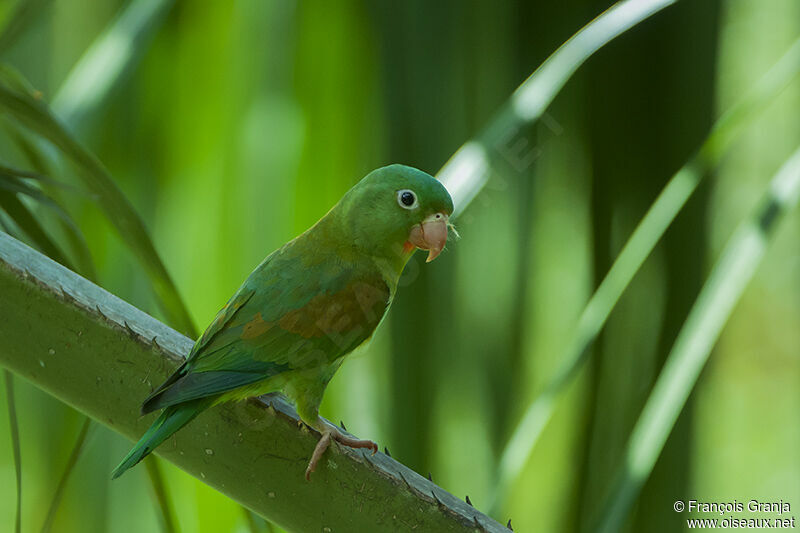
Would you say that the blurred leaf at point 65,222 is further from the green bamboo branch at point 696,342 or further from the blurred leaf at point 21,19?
the green bamboo branch at point 696,342

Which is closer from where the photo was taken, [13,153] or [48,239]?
[48,239]

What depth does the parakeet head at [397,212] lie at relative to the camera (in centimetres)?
55

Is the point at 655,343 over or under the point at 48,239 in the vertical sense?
over

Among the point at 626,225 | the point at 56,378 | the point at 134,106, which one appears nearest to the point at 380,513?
the point at 56,378

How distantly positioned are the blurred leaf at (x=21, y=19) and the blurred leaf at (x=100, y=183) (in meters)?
0.05

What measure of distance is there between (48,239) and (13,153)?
2.78ft

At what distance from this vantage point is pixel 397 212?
1.87ft

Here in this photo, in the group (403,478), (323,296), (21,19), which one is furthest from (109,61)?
(403,478)

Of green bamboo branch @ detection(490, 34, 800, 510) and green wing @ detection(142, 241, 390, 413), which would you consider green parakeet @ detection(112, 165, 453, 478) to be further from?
green bamboo branch @ detection(490, 34, 800, 510)

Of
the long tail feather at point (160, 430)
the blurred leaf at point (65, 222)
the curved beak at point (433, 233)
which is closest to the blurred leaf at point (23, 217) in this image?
the blurred leaf at point (65, 222)

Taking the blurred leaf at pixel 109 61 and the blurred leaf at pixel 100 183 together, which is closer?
the blurred leaf at pixel 100 183

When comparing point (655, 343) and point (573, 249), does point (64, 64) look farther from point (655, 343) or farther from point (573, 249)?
point (655, 343)

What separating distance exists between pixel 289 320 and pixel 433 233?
0.40 ft

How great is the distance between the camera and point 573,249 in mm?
883
